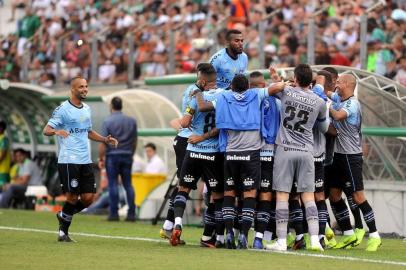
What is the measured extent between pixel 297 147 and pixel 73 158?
9.98 feet

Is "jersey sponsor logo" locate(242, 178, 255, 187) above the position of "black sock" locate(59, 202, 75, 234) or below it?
above

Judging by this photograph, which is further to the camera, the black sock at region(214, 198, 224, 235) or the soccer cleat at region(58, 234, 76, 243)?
the soccer cleat at region(58, 234, 76, 243)

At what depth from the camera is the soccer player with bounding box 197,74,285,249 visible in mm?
14523

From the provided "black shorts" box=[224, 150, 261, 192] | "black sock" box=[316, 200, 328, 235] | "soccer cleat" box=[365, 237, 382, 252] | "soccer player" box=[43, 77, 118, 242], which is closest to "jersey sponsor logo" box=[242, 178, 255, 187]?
"black shorts" box=[224, 150, 261, 192]

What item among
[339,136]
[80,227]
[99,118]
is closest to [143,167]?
[99,118]

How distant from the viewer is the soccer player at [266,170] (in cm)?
1463

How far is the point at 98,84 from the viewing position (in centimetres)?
2827

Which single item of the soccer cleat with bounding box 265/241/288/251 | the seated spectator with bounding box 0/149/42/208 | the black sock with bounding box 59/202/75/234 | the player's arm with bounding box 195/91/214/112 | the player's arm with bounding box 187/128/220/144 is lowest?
the seated spectator with bounding box 0/149/42/208

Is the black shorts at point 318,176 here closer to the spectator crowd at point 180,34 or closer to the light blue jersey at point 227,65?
the light blue jersey at point 227,65

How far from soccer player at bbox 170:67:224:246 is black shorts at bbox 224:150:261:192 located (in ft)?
1.17

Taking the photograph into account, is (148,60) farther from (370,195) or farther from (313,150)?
(313,150)

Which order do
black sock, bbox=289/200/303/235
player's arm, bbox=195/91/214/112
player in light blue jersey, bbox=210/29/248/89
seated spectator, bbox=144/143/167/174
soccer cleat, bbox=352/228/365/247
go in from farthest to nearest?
seated spectator, bbox=144/143/167/174, soccer cleat, bbox=352/228/365/247, player in light blue jersey, bbox=210/29/248/89, black sock, bbox=289/200/303/235, player's arm, bbox=195/91/214/112

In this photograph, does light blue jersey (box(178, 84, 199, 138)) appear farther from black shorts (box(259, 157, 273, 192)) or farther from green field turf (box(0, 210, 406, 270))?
green field turf (box(0, 210, 406, 270))

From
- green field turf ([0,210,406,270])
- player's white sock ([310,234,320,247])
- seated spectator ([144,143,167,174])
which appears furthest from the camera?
seated spectator ([144,143,167,174])
